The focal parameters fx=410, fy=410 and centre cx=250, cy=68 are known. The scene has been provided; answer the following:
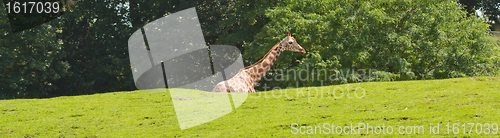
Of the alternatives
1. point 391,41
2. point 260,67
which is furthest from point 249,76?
point 391,41

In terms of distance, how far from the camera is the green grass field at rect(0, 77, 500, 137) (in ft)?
30.0

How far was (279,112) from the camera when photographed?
10.9m

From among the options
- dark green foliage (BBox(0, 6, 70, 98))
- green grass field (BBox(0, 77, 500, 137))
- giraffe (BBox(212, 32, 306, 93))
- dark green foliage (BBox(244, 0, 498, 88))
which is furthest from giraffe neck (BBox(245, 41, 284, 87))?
dark green foliage (BBox(0, 6, 70, 98))

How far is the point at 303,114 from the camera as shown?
1052 centimetres

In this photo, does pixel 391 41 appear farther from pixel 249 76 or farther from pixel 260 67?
pixel 249 76

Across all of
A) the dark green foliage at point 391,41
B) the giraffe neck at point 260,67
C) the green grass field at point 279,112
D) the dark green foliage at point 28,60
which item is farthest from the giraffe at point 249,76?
the dark green foliage at point 28,60

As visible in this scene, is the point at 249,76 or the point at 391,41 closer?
the point at 249,76

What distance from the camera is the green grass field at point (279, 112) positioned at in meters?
9.15

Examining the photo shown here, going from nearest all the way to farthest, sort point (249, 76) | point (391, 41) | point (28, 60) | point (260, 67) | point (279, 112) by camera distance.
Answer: point (279, 112), point (249, 76), point (260, 67), point (391, 41), point (28, 60)

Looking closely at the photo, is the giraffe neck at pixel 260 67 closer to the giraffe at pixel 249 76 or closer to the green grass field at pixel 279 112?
the giraffe at pixel 249 76

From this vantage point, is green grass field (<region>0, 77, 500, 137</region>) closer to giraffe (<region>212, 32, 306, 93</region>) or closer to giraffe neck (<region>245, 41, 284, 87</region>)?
giraffe (<region>212, 32, 306, 93</region>)

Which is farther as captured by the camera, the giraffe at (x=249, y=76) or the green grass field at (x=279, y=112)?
the giraffe at (x=249, y=76)

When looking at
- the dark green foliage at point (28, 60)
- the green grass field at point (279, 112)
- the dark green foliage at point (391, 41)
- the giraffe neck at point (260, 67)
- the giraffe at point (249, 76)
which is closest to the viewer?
the green grass field at point (279, 112)

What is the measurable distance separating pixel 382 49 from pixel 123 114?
42.5 feet
